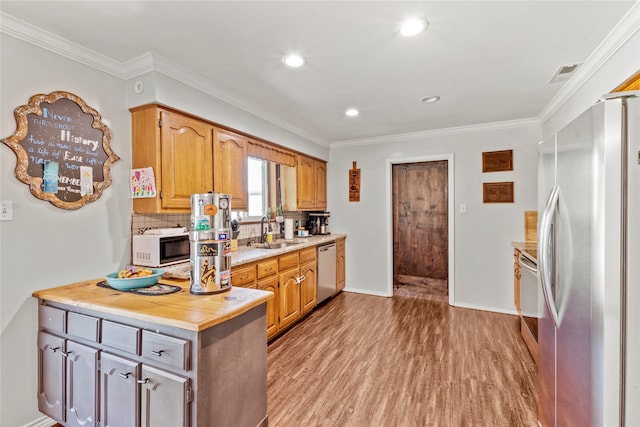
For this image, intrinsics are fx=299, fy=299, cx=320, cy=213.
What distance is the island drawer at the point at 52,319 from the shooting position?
169 cm

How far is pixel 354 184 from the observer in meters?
4.76

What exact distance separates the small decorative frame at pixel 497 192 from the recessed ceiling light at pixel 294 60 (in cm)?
297

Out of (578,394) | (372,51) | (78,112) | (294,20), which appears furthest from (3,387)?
(372,51)

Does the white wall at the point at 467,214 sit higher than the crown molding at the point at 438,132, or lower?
lower

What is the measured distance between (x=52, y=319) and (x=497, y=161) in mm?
4570

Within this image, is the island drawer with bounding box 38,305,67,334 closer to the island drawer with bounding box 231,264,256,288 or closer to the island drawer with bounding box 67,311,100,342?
the island drawer with bounding box 67,311,100,342

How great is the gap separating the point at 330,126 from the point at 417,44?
6.68ft

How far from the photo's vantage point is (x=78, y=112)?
2.01 metres

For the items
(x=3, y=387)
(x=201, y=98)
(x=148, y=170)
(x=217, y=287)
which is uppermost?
(x=201, y=98)

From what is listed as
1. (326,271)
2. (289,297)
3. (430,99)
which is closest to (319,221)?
(326,271)

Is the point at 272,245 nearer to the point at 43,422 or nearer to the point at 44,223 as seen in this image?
the point at 44,223

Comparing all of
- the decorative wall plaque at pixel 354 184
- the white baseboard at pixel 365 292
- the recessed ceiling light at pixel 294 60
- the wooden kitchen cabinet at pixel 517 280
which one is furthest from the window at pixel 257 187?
the wooden kitchen cabinet at pixel 517 280

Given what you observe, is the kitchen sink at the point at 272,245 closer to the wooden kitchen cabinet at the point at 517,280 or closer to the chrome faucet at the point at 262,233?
the chrome faucet at the point at 262,233

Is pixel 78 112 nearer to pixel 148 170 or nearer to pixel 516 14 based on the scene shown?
pixel 148 170
